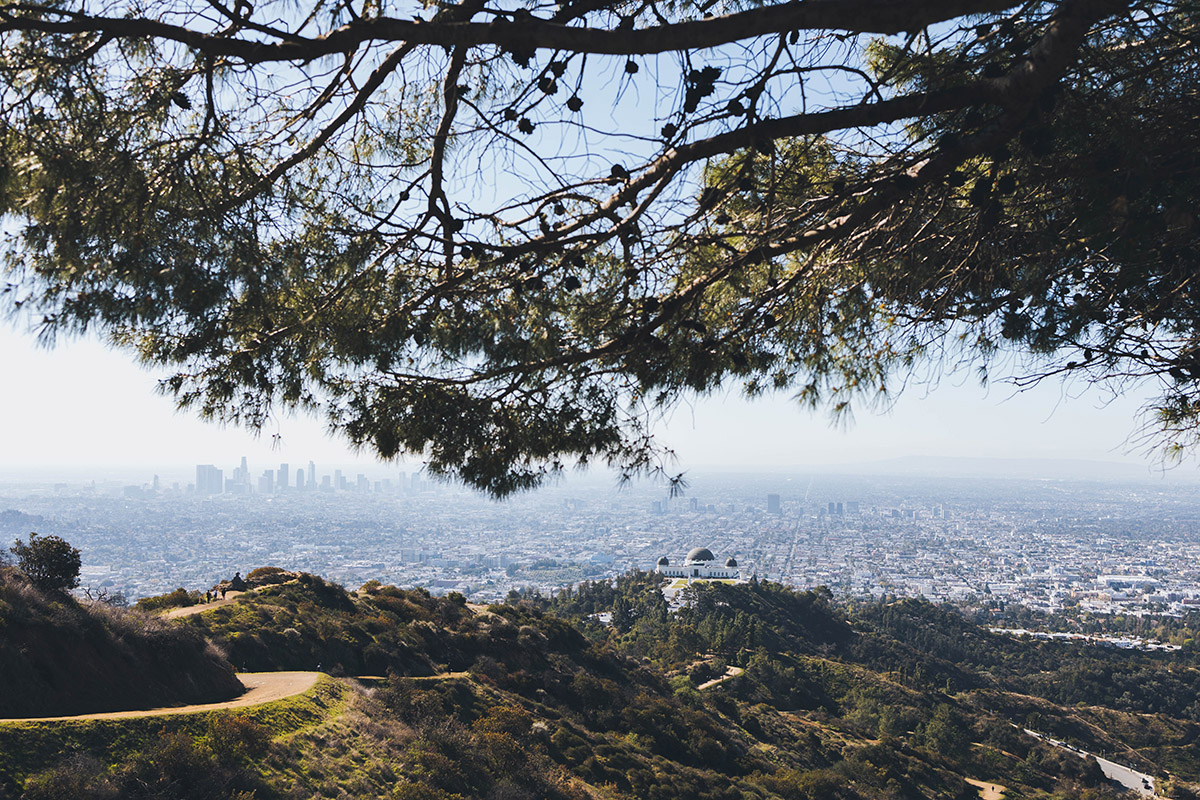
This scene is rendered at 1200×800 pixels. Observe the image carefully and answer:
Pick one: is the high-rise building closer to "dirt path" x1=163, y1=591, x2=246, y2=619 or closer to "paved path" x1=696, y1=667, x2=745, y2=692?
"paved path" x1=696, y1=667, x2=745, y2=692

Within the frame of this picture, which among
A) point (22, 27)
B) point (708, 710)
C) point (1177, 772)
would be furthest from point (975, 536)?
point (22, 27)

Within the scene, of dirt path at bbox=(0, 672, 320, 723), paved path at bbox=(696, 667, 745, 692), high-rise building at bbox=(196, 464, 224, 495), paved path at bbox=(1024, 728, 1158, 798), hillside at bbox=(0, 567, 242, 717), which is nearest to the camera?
dirt path at bbox=(0, 672, 320, 723)

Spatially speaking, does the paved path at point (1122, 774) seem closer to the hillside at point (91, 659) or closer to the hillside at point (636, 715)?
the hillside at point (636, 715)

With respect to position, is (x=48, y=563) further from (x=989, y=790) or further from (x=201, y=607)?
(x=989, y=790)

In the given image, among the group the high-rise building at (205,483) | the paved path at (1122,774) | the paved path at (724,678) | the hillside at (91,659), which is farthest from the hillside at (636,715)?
the high-rise building at (205,483)

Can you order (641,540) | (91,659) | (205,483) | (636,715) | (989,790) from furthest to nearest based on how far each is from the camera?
(205,483), (641,540), (989,790), (636,715), (91,659)

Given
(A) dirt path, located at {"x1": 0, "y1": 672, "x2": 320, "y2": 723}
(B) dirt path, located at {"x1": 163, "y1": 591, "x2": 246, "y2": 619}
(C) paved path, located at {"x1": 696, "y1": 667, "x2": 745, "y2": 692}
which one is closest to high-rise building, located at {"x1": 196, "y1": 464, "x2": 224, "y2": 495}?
(C) paved path, located at {"x1": 696, "y1": 667, "x2": 745, "y2": 692}

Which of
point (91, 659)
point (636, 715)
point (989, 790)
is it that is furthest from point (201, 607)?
point (989, 790)
